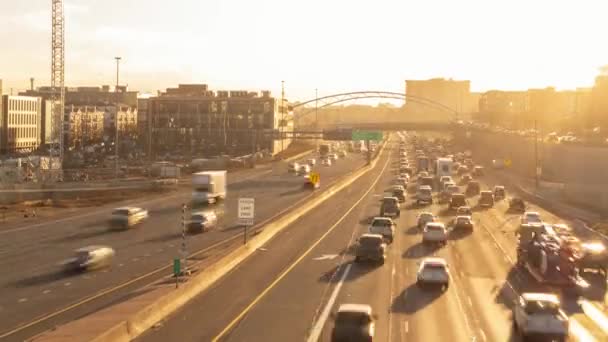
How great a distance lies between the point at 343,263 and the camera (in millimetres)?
35344

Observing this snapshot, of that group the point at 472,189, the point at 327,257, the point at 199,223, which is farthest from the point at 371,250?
the point at 472,189

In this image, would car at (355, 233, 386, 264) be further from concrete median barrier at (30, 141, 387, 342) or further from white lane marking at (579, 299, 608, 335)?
white lane marking at (579, 299, 608, 335)

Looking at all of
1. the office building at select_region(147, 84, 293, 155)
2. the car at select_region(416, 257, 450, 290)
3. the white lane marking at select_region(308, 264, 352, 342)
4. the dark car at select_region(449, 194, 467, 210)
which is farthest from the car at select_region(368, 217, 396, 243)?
the office building at select_region(147, 84, 293, 155)

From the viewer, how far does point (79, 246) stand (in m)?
41.6

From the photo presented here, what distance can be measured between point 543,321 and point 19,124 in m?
142

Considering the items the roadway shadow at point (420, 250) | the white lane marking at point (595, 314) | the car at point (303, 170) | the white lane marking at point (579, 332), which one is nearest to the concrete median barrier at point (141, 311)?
the roadway shadow at point (420, 250)

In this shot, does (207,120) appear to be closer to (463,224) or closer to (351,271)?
(463,224)

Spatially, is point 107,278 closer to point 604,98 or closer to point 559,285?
point 559,285

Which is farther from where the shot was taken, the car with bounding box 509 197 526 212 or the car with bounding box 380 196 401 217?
the car with bounding box 509 197 526 212

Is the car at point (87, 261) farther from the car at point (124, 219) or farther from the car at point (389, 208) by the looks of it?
the car at point (389, 208)

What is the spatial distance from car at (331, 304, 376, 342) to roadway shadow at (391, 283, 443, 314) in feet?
18.0

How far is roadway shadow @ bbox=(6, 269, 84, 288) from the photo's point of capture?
30484 mm

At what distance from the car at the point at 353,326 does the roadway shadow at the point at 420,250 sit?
1846 cm

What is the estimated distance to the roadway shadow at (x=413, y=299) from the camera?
24969 mm
